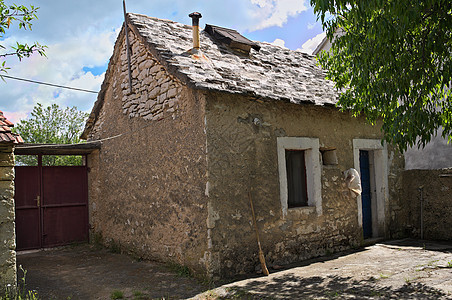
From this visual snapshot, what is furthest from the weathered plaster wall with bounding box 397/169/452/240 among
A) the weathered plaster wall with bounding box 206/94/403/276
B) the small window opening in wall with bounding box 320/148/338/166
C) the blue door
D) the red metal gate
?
the red metal gate

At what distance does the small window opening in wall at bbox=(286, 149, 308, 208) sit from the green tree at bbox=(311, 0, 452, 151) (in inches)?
93.5

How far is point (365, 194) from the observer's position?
8.97 meters

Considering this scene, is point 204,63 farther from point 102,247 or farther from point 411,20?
point 102,247

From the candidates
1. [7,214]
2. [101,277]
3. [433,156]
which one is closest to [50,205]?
[101,277]

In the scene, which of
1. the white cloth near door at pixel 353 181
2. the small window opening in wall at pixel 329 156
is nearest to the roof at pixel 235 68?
the small window opening in wall at pixel 329 156

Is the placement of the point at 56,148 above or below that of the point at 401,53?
below

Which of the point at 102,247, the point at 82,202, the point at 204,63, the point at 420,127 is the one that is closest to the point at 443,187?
the point at 420,127

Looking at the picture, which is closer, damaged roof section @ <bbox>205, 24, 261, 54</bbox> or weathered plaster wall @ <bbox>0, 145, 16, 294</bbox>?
weathered plaster wall @ <bbox>0, 145, 16, 294</bbox>

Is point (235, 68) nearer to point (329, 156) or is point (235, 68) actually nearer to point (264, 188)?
point (264, 188)

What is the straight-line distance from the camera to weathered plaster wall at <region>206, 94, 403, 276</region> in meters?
6.16

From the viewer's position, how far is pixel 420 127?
4816 millimetres

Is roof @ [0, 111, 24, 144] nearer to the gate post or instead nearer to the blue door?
the gate post

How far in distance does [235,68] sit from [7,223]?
456 cm

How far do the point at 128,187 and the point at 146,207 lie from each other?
90 centimetres
